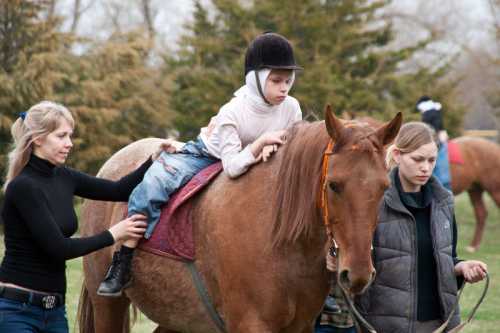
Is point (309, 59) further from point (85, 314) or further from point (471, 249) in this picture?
point (85, 314)

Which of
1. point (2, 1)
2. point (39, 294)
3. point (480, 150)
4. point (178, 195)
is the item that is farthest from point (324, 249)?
point (2, 1)

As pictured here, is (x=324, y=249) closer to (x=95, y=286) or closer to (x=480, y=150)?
(x=95, y=286)

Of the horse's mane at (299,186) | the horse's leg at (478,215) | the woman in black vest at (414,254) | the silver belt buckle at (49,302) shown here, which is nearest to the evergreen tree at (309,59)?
the horse's leg at (478,215)

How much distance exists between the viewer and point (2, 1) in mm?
14094

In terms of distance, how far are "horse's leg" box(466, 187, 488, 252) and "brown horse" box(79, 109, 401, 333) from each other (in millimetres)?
8969

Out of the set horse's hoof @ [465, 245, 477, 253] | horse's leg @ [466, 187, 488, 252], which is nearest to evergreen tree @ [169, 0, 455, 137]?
horse's leg @ [466, 187, 488, 252]

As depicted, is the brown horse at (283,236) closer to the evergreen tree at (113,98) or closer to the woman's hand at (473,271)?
the woman's hand at (473,271)

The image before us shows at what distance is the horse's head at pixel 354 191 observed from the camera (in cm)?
312

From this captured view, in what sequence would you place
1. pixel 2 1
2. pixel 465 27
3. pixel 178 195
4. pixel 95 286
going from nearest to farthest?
pixel 178 195, pixel 95 286, pixel 2 1, pixel 465 27

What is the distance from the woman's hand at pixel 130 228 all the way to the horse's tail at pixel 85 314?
1.24 metres

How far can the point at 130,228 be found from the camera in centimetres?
402

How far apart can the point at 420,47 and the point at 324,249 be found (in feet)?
56.8

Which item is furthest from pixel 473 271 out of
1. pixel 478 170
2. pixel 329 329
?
pixel 478 170

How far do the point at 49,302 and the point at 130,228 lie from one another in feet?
1.97
